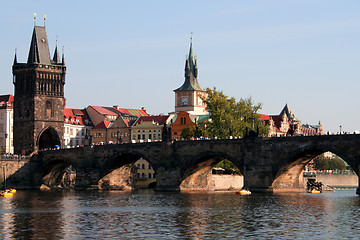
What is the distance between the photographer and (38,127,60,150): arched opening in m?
145

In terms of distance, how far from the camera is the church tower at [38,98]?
141375 millimetres

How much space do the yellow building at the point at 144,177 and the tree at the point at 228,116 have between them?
19.7 m

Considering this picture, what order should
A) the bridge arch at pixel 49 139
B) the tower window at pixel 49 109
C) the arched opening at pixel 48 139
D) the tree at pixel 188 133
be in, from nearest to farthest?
the tower window at pixel 49 109 → the tree at pixel 188 133 → the bridge arch at pixel 49 139 → the arched opening at pixel 48 139

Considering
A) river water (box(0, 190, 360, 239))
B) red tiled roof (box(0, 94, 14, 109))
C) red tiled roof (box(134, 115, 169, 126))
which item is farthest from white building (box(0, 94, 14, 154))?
river water (box(0, 190, 360, 239))

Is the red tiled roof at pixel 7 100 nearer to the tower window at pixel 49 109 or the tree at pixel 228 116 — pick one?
the tower window at pixel 49 109

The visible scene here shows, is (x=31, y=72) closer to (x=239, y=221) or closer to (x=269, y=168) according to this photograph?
(x=269, y=168)

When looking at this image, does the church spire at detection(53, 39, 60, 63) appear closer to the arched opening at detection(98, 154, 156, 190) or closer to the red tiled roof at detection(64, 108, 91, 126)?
the arched opening at detection(98, 154, 156, 190)

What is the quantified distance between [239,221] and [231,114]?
240 ft

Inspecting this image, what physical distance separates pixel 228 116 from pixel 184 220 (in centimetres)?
6867

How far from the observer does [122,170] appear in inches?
5034

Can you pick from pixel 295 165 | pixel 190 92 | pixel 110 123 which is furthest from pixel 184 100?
pixel 295 165

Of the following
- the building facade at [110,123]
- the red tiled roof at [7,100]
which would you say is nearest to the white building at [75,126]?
the building facade at [110,123]

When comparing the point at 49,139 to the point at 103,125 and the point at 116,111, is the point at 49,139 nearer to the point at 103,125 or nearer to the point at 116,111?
the point at 103,125

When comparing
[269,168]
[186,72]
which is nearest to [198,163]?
[269,168]
